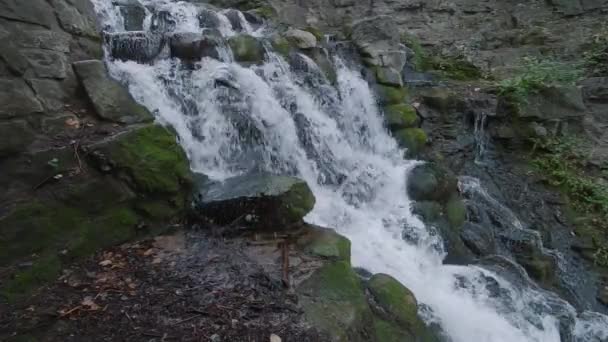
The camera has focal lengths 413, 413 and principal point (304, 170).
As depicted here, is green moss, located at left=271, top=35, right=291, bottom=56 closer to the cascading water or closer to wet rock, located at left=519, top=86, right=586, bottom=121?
the cascading water

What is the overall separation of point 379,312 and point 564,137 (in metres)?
5.82

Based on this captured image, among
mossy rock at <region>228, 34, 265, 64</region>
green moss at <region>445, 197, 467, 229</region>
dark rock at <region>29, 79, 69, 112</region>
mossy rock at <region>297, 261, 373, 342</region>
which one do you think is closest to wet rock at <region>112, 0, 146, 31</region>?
mossy rock at <region>228, 34, 265, 64</region>

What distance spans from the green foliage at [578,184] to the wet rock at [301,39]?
4.30m

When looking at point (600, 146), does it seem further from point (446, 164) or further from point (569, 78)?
point (446, 164)

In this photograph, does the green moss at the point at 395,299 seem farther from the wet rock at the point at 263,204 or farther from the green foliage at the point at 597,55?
the green foliage at the point at 597,55

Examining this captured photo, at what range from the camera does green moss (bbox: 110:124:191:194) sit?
12.7 ft

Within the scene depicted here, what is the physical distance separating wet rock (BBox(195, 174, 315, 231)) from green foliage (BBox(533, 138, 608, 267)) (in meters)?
4.64

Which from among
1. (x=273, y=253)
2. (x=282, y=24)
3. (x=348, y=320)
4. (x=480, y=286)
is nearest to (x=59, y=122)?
(x=273, y=253)

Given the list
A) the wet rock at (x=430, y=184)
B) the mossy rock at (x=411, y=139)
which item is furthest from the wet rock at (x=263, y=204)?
the mossy rock at (x=411, y=139)

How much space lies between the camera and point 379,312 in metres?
3.37

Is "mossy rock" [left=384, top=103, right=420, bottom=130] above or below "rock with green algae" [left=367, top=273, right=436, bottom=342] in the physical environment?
above

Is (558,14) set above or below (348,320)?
above

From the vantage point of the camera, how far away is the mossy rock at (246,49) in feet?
21.0

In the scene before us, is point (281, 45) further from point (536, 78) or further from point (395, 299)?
point (395, 299)
